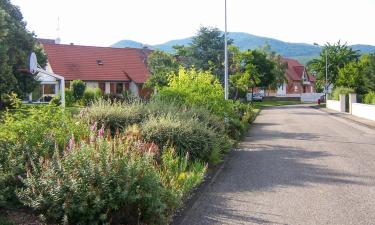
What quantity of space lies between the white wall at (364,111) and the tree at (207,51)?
10.5 m

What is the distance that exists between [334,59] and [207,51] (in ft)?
121

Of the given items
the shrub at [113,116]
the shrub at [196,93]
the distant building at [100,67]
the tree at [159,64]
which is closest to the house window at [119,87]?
the distant building at [100,67]

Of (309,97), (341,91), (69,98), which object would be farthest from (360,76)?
(309,97)

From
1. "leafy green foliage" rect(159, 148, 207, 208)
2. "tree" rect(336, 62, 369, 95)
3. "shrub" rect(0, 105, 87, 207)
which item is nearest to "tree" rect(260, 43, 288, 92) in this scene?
"tree" rect(336, 62, 369, 95)

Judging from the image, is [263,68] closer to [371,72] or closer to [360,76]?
[360,76]

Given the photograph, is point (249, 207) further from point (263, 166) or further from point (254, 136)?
point (254, 136)

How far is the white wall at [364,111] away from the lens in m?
31.0

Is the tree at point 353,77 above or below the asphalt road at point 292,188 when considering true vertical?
above

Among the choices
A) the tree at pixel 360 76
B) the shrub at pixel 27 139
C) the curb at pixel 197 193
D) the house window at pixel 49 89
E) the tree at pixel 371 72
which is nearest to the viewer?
the shrub at pixel 27 139

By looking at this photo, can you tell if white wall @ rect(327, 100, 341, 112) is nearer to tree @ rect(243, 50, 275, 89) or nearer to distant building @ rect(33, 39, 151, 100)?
tree @ rect(243, 50, 275, 89)

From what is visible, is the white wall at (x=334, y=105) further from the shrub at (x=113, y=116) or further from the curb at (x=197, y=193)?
the shrub at (x=113, y=116)

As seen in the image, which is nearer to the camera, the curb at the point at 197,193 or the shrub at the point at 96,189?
the shrub at the point at 96,189

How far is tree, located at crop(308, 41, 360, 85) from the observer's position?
70.1 m

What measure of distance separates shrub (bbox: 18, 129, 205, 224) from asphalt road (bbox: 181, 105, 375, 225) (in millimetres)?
921
